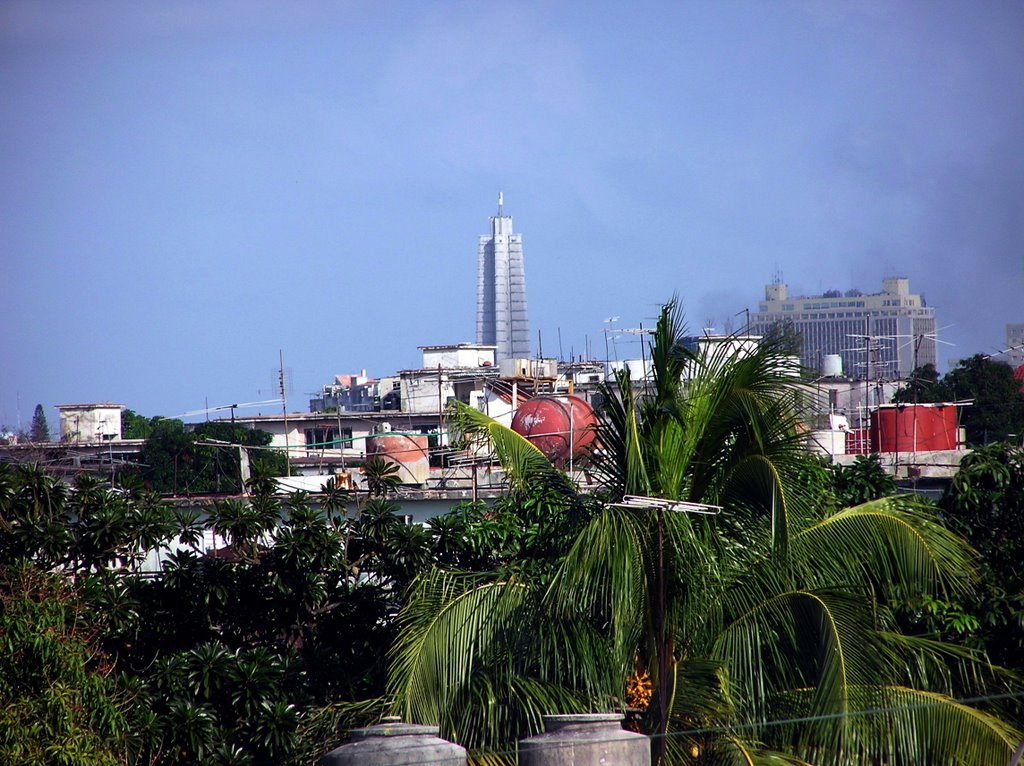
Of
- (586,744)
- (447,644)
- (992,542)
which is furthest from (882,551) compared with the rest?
(992,542)

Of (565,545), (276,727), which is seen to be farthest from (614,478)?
(276,727)

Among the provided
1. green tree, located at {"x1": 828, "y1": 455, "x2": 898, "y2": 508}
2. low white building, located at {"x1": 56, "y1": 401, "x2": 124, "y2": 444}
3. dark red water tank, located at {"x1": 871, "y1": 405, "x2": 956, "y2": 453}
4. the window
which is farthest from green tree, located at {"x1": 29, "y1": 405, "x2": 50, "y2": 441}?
green tree, located at {"x1": 828, "y1": 455, "x2": 898, "y2": 508}

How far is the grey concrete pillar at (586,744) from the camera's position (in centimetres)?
764

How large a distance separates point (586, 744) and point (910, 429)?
28.3 m

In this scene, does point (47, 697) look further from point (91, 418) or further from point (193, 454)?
point (91, 418)

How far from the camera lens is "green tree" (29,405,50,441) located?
6158cm

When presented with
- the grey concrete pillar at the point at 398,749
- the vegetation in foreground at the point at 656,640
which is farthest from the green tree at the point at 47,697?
the grey concrete pillar at the point at 398,749

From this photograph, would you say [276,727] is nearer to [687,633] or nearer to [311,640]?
[311,640]

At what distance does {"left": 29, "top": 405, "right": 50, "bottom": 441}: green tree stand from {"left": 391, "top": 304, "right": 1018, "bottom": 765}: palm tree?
4878cm

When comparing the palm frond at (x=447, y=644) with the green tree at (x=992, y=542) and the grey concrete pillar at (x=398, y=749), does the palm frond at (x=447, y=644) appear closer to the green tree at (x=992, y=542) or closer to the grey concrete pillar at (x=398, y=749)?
the grey concrete pillar at (x=398, y=749)

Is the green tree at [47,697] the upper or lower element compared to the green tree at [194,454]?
upper

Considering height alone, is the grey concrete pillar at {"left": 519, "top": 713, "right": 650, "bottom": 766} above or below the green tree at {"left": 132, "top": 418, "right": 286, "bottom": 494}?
above

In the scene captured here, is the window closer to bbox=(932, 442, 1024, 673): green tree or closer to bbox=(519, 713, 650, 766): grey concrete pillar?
bbox=(932, 442, 1024, 673): green tree

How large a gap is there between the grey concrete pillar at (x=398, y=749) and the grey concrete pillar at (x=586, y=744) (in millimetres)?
470
